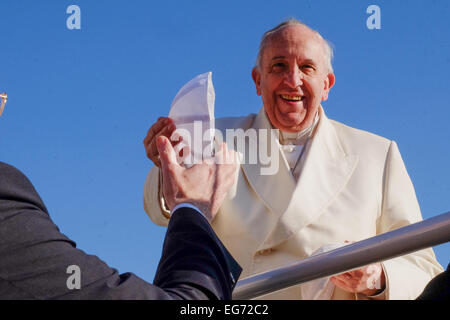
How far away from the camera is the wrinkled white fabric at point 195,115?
1.91m

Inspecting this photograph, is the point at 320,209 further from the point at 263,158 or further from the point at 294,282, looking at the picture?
the point at 294,282

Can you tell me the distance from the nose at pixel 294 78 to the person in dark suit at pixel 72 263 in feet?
8.42

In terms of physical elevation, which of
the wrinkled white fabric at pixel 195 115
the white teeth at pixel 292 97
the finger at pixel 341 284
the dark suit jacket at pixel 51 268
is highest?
the white teeth at pixel 292 97

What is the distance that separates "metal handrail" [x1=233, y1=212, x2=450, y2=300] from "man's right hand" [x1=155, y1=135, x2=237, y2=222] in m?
0.27

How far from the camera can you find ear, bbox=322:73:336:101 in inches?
163

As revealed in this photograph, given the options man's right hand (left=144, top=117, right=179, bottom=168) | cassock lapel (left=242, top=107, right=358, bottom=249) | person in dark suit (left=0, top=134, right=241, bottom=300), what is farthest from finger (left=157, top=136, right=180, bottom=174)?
cassock lapel (left=242, top=107, right=358, bottom=249)

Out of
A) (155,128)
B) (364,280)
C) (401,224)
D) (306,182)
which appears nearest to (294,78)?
(306,182)

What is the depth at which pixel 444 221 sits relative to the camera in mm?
1504

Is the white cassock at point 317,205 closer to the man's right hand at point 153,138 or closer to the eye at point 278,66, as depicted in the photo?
the eye at point 278,66

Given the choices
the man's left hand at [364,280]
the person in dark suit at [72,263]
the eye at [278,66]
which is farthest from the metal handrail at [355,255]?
the eye at [278,66]

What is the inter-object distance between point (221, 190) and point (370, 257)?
0.43m

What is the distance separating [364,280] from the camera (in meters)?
2.91
